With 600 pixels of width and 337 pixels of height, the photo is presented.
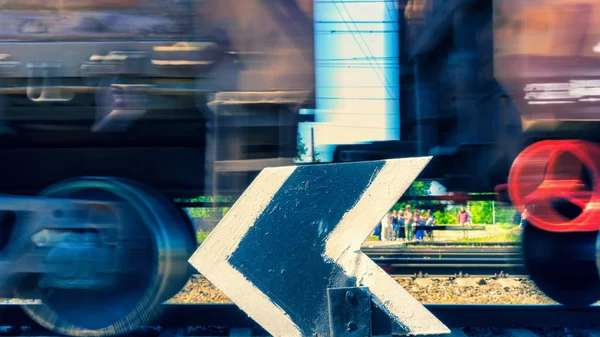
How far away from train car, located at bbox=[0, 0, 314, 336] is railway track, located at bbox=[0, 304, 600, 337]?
0.85 metres

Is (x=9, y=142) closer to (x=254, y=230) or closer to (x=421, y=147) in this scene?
(x=254, y=230)

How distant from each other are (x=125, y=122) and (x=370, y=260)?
54.6 inches

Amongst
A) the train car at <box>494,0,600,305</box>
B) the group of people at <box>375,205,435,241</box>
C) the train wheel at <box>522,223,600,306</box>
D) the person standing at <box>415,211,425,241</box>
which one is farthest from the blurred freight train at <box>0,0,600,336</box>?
the person standing at <box>415,211,425,241</box>

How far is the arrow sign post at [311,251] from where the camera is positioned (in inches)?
72.7

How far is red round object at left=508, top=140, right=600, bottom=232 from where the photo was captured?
2.55m

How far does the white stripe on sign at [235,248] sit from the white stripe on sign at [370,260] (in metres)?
0.31

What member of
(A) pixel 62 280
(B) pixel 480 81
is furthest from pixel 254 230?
(B) pixel 480 81

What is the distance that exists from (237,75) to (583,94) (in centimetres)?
165

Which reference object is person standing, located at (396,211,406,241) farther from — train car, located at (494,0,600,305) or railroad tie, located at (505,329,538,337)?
train car, located at (494,0,600,305)

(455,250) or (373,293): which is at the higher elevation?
(373,293)

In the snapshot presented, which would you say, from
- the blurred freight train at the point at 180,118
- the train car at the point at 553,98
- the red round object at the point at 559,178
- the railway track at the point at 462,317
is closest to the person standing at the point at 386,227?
the railway track at the point at 462,317

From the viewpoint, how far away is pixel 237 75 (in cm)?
228

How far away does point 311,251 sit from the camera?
6.19 feet

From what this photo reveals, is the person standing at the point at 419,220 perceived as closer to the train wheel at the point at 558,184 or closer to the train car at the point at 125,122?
the train wheel at the point at 558,184
